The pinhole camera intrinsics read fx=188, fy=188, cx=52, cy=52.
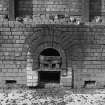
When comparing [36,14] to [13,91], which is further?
[36,14]

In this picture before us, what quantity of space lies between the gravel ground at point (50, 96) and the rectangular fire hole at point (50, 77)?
70cm

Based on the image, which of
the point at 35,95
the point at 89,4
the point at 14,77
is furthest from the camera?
the point at 89,4

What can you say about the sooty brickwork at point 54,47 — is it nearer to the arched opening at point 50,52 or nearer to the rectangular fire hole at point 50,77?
the arched opening at point 50,52

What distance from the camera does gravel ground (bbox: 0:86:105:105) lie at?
8.20m

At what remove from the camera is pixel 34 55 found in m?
9.27

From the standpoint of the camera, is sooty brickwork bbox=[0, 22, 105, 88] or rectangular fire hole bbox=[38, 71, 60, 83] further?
rectangular fire hole bbox=[38, 71, 60, 83]

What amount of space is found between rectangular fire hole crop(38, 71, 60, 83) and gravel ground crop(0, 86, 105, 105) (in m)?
0.70

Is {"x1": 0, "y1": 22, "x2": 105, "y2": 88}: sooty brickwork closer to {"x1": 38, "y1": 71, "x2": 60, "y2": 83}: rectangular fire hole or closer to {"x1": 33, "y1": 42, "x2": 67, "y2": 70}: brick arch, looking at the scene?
{"x1": 33, "y1": 42, "x2": 67, "y2": 70}: brick arch

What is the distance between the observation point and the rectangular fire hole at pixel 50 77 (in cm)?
999

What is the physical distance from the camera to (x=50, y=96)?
881 centimetres

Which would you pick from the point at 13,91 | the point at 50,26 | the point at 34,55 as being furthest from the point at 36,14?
the point at 13,91

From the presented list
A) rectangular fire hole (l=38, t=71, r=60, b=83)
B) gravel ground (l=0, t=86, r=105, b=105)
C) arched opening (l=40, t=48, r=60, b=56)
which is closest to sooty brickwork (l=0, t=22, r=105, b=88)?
gravel ground (l=0, t=86, r=105, b=105)

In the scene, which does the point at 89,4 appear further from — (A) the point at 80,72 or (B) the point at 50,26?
(A) the point at 80,72

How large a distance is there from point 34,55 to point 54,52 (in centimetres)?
129
